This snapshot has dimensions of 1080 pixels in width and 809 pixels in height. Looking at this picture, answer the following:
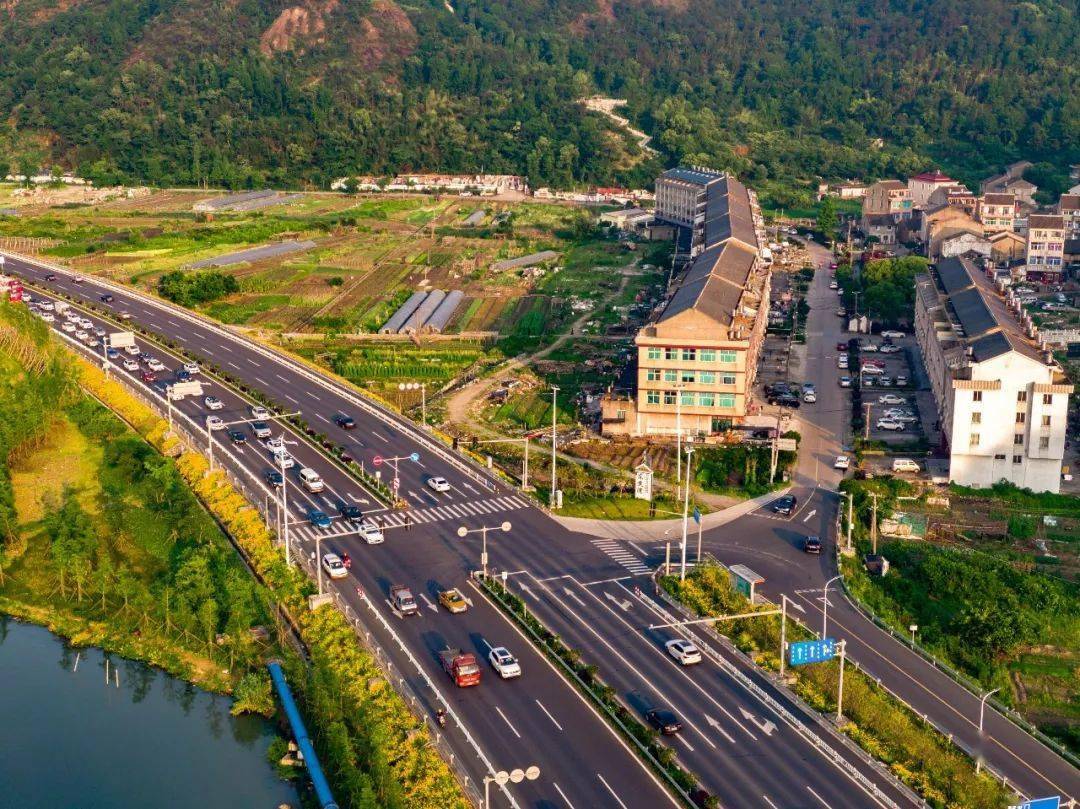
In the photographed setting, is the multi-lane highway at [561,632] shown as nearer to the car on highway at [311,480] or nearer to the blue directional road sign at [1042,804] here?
the car on highway at [311,480]

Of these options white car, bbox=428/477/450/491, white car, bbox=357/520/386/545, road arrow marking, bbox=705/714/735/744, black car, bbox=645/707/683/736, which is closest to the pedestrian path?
white car, bbox=428/477/450/491

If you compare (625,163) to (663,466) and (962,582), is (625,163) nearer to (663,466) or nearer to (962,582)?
(663,466)

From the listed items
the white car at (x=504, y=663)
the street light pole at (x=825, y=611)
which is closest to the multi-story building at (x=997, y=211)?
the street light pole at (x=825, y=611)

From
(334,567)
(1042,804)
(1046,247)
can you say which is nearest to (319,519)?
(334,567)

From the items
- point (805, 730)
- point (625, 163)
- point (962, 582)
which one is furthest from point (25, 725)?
point (625, 163)

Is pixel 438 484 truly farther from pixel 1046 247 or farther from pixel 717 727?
pixel 1046 247
